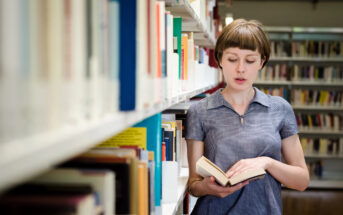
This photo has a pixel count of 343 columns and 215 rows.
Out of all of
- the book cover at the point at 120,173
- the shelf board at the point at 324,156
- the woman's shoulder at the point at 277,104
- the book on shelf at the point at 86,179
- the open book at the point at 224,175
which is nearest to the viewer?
the book on shelf at the point at 86,179

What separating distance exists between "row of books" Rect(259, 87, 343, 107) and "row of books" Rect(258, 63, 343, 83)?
7.4 inches

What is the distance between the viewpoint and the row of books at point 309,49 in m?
6.91

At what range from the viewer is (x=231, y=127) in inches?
69.5

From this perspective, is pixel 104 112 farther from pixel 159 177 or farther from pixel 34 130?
pixel 159 177

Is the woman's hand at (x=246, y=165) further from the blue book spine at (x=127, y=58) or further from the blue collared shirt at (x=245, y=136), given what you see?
the blue book spine at (x=127, y=58)

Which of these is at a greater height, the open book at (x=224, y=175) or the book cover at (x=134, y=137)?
the book cover at (x=134, y=137)

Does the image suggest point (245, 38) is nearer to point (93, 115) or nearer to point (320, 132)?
point (93, 115)

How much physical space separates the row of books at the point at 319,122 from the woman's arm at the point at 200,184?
5.39 metres

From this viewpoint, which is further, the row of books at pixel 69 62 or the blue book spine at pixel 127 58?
the blue book spine at pixel 127 58

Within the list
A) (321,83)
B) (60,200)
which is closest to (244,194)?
(60,200)

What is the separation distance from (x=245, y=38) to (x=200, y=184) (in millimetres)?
616

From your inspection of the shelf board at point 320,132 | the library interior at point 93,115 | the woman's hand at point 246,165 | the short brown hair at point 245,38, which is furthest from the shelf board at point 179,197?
the shelf board at point 320,132

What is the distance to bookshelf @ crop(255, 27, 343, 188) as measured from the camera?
22.6ft

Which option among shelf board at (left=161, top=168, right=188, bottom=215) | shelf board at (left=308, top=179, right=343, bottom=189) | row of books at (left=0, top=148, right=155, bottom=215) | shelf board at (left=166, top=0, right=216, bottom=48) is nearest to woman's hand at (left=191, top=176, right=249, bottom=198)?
shelf board at (left=161, top=168, right=188, bottom=215)
